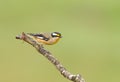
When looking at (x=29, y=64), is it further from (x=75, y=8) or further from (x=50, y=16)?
(x=75, y=8)

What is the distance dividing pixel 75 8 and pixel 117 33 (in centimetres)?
235

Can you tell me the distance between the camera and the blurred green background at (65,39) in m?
11.5

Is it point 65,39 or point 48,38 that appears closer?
point 48,38

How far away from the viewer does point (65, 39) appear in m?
13.9

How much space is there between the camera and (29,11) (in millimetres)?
16109

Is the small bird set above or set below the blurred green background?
above

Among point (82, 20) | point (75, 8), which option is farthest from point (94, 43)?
point (75, 8)

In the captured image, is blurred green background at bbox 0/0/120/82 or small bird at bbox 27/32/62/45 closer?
small bird at bbox 27/32/62/45

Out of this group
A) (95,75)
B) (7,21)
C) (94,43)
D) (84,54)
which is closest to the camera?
(95,75)

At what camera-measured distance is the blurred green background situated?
1153cm

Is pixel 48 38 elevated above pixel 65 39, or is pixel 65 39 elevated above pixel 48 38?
pixel 48 38

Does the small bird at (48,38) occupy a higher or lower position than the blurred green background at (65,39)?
higher

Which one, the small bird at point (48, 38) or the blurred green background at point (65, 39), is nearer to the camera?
the small bird at point (48, 38)

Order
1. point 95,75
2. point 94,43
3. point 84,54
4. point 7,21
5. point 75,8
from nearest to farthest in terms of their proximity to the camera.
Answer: point 95,75
point 84,54
point 94,43
point 7,21
point 75,8
